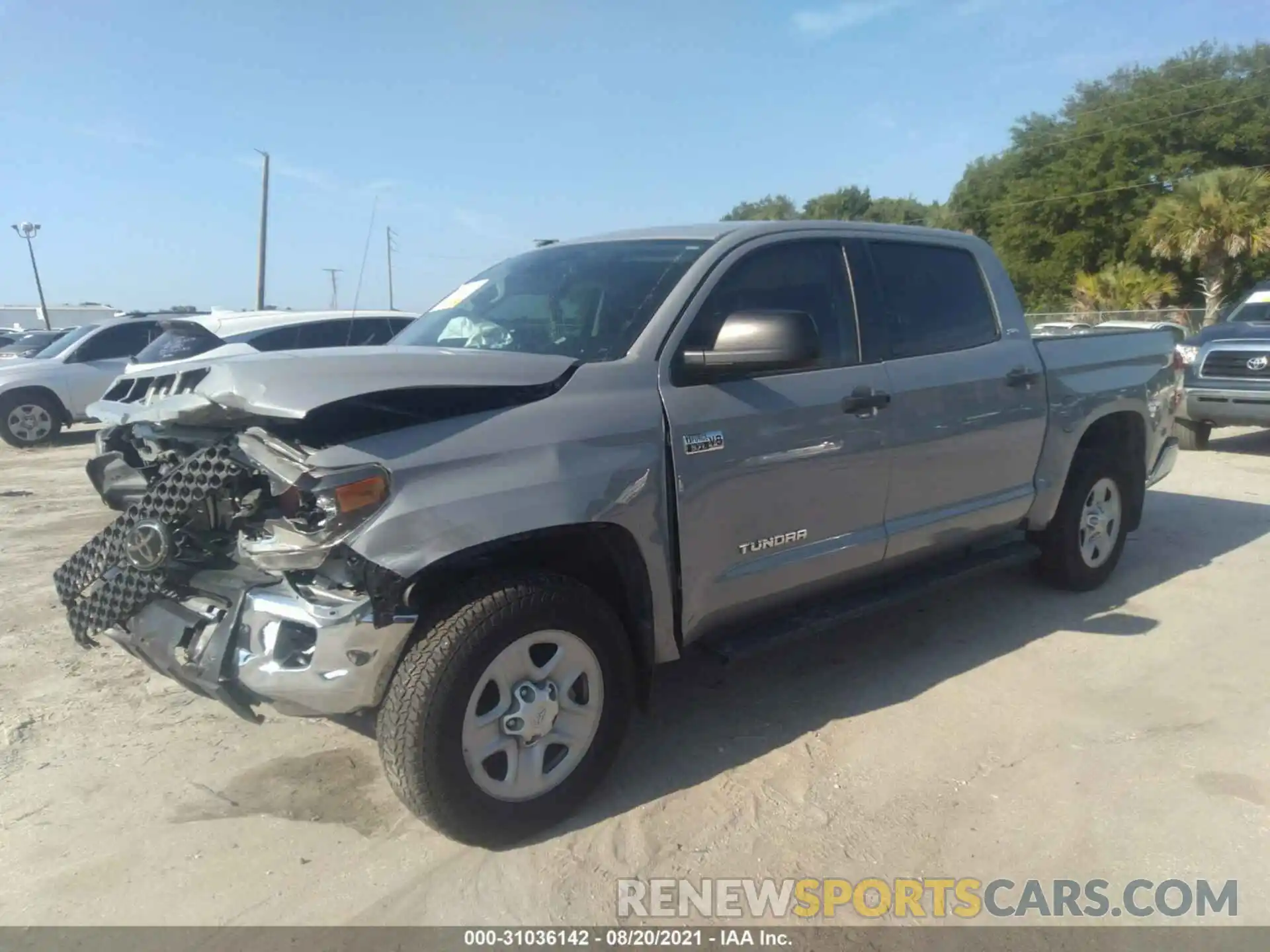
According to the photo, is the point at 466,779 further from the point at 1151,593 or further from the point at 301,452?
the point at 1151,593

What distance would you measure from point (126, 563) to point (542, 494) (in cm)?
134

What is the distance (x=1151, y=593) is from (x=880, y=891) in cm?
352

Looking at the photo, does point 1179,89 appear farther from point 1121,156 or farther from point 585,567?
point 585,567

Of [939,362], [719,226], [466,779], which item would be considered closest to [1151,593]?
[939,362]

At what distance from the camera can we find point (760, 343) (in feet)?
10.8

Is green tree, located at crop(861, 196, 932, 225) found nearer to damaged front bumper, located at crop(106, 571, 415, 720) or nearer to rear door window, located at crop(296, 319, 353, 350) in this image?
rear door window, located at crop(296, 319, 353, 350)

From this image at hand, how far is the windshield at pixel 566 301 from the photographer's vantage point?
11.7 feet

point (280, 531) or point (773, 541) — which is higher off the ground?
point (280, 531)

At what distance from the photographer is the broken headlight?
270 cm

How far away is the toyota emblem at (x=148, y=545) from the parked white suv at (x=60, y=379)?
10859 mm

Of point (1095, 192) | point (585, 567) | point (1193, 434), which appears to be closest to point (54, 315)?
A: point (1095, 192)

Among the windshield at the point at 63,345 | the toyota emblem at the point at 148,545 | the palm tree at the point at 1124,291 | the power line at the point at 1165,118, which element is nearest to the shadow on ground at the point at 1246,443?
the toyota emblem at the point at 148,545

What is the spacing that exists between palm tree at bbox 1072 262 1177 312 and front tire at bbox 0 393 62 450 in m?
24.6

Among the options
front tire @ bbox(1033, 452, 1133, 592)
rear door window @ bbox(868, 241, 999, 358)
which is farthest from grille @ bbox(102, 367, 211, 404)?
front tire @ bbox(1033, 452, 1133, 592)
